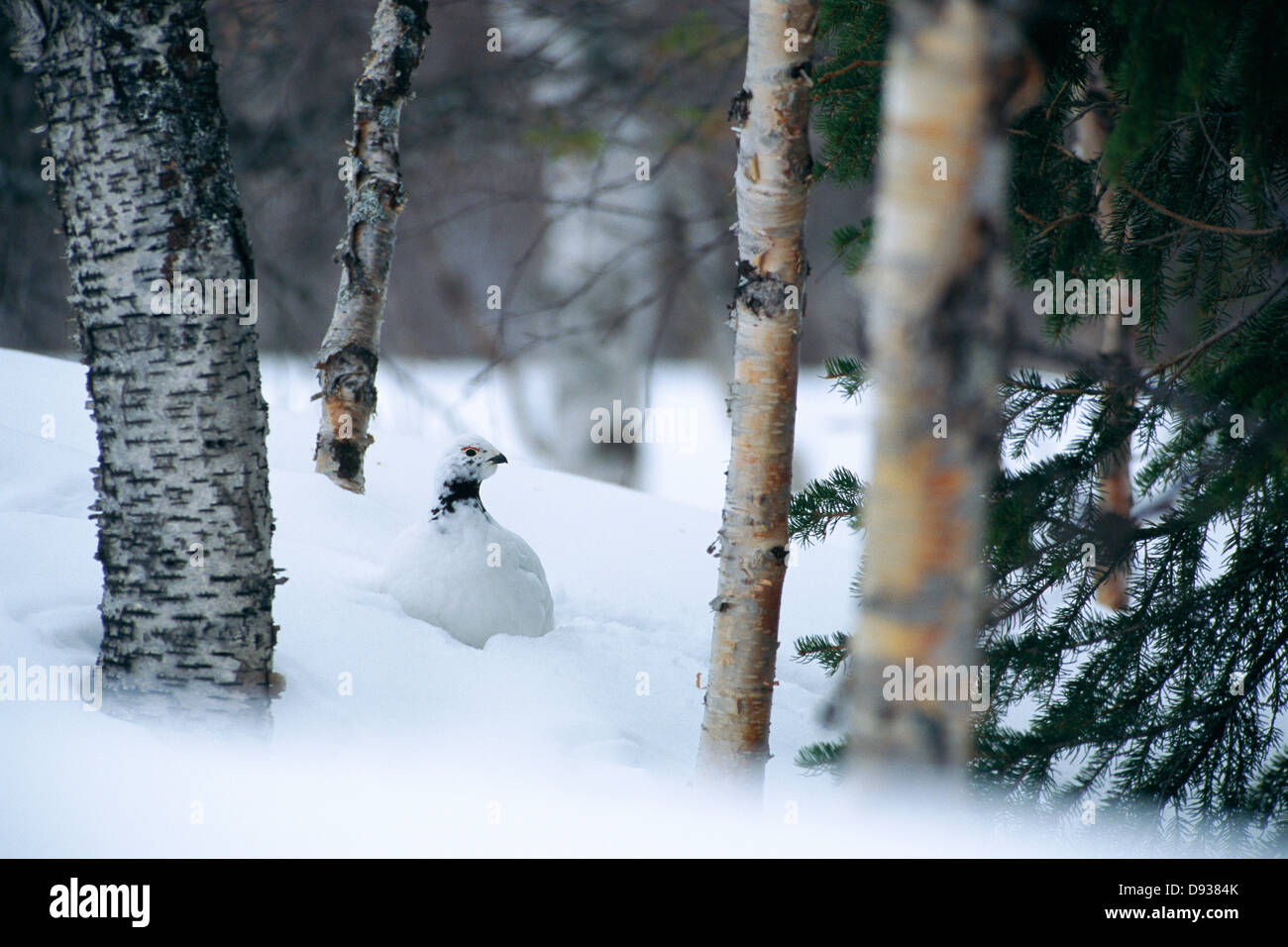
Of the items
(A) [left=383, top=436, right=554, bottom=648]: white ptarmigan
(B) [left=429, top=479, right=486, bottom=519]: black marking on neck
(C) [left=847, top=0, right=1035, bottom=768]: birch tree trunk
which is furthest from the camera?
(B) [left=429, top=479, right=486, bottom=519]: black marking on neck

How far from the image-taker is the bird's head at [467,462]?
3660 mm

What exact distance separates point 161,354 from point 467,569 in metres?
1.37

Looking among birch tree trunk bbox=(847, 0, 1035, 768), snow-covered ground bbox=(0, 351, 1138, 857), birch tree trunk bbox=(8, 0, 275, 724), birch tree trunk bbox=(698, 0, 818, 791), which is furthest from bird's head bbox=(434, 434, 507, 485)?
birch tree trunk bbox=(847, 0, 1035, 768)

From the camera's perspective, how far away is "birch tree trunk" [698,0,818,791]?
2.28 m

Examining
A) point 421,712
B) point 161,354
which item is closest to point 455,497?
point 421,712

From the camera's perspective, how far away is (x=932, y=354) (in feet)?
5.06

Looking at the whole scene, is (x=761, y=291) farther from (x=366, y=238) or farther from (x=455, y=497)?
(x=366, y=238)

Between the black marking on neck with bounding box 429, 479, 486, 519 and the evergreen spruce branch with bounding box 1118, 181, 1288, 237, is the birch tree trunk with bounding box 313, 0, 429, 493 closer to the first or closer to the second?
the black marking on neck with bounding box 429, 479, 486, 519

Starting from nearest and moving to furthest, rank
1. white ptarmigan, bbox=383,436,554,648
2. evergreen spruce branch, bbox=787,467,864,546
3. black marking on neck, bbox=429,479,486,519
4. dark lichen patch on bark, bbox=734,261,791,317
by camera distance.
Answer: dark lichen patch on bark, bbox=734,261,791,317
evergreen spruce branch, bbox=787,467,864,546
white ptarmigan, bbox=383,436,554,648
black marking on neck, bbox=429,479,486,519

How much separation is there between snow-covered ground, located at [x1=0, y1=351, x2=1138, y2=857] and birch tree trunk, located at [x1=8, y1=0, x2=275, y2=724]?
21 centimetres

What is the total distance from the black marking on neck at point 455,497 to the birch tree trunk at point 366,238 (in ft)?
3.25

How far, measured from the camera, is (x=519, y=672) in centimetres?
316

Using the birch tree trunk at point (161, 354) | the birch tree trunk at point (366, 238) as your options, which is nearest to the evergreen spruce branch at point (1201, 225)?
the birch tree trunk at point (161, 354)
